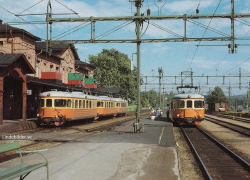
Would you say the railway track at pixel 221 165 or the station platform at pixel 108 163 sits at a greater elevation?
the station platform at pixel 108 163

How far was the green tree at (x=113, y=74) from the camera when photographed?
7850cm

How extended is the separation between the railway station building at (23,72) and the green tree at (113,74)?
32.4m

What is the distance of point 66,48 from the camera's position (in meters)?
46.8

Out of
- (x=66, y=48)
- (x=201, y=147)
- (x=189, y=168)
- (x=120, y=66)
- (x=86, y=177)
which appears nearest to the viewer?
(x=86, y=177)

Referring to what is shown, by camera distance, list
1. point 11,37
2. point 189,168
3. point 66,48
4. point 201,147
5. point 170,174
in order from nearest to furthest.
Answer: point 170,174, point 189,168, point 201,147, point 11,37, point 66,48

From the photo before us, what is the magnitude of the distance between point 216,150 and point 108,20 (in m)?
8.87

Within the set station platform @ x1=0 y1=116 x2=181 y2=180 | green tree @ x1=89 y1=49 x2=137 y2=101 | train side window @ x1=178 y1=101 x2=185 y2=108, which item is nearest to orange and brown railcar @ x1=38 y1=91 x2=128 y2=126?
train side window @ x1=178 y1=101 x2=185 y2=108

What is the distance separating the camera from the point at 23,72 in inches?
974

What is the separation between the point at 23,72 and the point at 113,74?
177 ft

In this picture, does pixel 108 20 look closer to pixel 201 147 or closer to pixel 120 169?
pixel 201 147

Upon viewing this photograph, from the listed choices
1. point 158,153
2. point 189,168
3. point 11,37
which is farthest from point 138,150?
point 11,37

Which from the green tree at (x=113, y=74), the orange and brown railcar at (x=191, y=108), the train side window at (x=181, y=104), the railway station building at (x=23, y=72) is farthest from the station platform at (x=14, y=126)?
the green tree at (x=113, y=74)

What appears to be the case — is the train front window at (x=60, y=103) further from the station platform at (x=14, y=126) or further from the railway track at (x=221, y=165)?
the railway track at (x=221, y=165)

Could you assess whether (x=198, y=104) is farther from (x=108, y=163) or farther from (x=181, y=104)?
(x=108, y=163)
